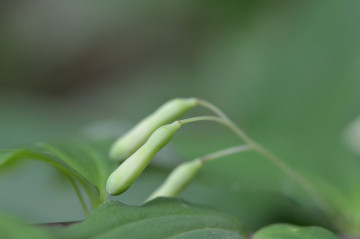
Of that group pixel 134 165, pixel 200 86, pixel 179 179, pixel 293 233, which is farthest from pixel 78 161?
pixel 200 86

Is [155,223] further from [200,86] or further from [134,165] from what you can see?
[200,86]

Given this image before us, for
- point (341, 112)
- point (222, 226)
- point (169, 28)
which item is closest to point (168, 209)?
point (222, 226)

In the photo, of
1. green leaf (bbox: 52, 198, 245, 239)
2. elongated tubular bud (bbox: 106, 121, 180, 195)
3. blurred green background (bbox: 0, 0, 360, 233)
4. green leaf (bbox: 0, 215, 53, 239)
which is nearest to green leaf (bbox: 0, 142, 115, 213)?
A: elongated tubular bud (bbox: 106, 121, 180, 195)

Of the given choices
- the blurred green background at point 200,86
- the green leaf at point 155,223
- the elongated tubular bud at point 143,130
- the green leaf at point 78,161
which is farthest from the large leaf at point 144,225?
the blurred green background at point 200,86

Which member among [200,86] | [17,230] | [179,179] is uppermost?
[17,230]

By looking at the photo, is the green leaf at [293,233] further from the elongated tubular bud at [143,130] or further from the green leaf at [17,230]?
the green leaf at [17,230]
